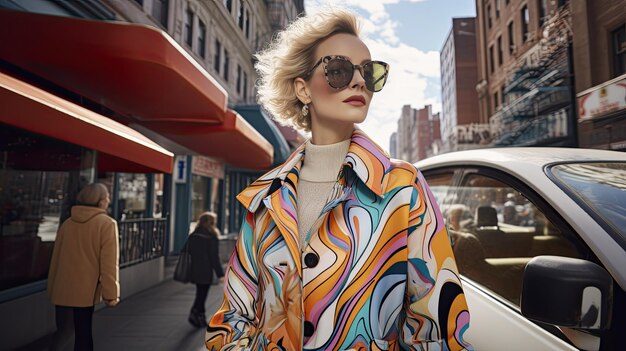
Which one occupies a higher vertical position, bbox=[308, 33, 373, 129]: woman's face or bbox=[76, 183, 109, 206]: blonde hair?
bbox=[308, 33, 373, 129]: woman's face

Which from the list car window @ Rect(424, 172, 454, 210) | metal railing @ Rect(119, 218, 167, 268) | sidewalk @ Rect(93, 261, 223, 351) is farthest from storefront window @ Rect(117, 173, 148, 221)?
A: car window @ Rect(424, 172, 454, 210)

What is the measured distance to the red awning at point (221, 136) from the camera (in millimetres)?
3459

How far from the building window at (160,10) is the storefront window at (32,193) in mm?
2950

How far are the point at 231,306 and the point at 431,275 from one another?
70 cm

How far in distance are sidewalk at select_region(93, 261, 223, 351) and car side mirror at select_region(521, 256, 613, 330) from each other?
3.88 m

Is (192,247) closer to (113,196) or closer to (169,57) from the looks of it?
(113,196)

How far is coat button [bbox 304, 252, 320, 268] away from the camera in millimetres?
1130

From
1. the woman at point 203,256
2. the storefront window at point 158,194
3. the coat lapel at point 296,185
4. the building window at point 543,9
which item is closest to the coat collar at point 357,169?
the coat lapel at point 296,185

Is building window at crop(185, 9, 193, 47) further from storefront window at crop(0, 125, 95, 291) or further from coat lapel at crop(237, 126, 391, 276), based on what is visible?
storefront window at crop(0, 125, 95, 291)

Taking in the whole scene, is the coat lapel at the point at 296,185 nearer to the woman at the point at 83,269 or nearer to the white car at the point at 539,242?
the white car at the point at 539,242

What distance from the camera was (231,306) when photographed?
49.9 inches

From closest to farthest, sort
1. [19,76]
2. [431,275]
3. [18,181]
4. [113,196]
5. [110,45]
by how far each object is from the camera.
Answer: [431,275] → [110,45] → [19,76] → [18,181] → [113,196]

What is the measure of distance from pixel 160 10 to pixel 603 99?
2.32m

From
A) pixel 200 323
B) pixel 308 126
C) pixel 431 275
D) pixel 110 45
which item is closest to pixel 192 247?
pixel 200 323
